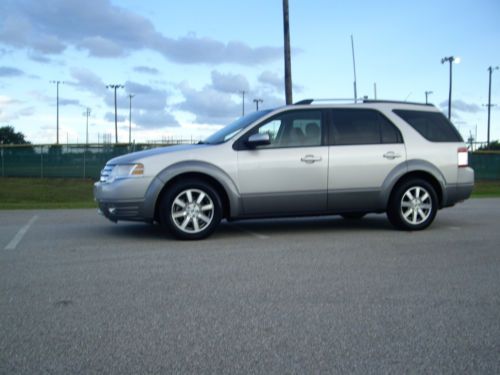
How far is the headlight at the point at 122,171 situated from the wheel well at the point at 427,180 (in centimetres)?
355

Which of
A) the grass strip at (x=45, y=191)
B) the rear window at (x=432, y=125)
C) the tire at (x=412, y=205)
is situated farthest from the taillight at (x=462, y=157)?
the grass strip at (x=45, y=191)

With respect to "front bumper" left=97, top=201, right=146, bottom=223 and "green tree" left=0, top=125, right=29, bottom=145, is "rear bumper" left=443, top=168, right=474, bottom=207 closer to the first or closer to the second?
"front bumper" left=97, top=201, right=146, bottom=223

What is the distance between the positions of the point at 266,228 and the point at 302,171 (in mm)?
1353

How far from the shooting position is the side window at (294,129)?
8008 mm

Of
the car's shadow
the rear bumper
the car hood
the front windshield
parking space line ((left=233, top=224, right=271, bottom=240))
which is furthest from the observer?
the rear bumper

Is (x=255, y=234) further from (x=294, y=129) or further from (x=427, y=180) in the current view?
(x=427, y=180)

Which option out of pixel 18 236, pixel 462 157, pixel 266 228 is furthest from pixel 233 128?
pixel 462 157

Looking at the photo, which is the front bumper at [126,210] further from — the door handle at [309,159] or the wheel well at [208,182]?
the door handle at [309,159]

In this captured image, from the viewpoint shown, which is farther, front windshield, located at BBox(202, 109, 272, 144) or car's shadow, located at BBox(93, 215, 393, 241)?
car's shadow, located at BBox(93, 215, 393, 241)

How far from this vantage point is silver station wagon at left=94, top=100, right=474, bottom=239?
7.57m

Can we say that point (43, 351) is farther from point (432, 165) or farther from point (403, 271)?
point (432, 165)

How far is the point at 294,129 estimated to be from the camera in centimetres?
814

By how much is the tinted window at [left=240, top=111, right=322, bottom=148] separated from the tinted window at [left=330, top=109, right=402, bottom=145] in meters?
0.25

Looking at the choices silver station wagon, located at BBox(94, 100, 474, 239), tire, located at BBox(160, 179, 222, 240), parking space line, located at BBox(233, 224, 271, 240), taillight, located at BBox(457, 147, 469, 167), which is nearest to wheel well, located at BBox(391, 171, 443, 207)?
silver station wagon, located at BBox(94, 100, 474, 239)
